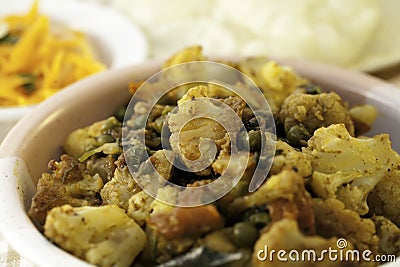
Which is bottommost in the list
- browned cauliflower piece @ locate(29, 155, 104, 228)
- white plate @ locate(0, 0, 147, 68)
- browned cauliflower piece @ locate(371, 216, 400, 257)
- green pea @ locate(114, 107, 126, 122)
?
white plate @ locate(0, 0, 147, 68)

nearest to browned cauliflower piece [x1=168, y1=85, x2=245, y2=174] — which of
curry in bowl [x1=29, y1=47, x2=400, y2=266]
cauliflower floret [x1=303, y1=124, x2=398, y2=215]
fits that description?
curry in bowl [x1=29, y1=47, x2=400, y2=266]

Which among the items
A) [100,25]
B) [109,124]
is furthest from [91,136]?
[100,25]

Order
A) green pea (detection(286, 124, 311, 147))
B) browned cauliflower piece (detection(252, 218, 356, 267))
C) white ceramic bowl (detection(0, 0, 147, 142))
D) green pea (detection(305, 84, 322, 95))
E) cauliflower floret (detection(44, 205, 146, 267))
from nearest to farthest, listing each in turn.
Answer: browned cauliflower piece (detection(252, 218, 356, 267)) → cauliflower floret (detection(44, 205, 146, 267)) → green pea (detection(286, 124, 311, 147)) → green pea (detection(305, 84, 322, 95)) → white ceramic bowl (detection(0, 0, 147, 142))

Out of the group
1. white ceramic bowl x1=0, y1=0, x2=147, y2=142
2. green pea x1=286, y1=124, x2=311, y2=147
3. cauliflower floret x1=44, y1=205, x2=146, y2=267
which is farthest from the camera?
white ceramic bowl x1=0, y1=0, x2=147, y2=142

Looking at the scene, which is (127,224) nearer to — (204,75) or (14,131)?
(14,131)

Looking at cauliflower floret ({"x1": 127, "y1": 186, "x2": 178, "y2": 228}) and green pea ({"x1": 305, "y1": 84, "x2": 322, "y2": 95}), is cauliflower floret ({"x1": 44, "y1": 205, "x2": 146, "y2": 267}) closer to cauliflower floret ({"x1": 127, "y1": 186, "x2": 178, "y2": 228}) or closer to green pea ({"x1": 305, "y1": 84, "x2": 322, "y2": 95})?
cauliflower floret ({"x1": 127, "y1": 186, "x2": 178, "y2": 228})

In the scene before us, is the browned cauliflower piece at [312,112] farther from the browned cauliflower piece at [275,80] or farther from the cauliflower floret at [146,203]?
the cauliflower floret at [146,203]

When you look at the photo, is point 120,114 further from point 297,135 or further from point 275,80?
point 297,135

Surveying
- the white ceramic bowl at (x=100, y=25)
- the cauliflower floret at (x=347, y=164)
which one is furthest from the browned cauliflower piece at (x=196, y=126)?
the white ceramic bowl at (x=100, y=25)
